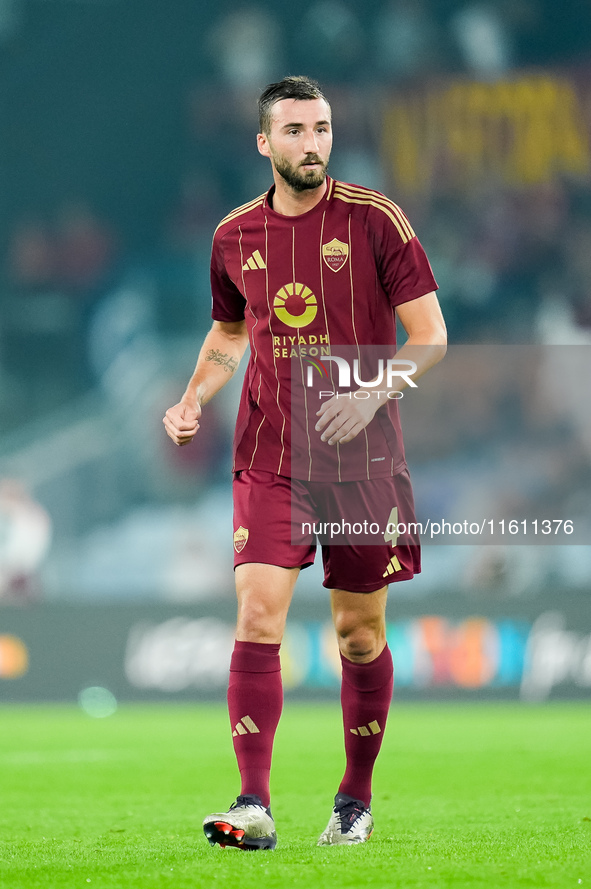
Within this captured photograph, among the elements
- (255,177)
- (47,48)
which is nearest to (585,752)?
(255,177)

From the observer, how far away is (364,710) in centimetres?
366

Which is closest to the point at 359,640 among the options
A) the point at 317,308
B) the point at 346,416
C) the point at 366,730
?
the point at 366,730

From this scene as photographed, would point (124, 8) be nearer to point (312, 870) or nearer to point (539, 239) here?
point (539, 239)

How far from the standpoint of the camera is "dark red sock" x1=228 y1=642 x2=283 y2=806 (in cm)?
330

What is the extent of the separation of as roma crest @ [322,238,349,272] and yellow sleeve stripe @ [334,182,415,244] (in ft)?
0.48

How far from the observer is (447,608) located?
9.59m

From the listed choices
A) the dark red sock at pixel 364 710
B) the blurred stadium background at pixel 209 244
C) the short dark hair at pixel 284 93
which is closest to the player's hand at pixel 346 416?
the dark red sock at pixel 364 710

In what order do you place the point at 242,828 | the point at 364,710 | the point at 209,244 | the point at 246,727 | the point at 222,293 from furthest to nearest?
the point at 209,244
the point at 222,293
the point at 364,710
the point at 246,727
the point at 242,828

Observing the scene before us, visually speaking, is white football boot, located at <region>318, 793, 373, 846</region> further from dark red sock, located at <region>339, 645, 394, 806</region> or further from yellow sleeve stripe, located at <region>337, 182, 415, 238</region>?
→ yellow sleeve stripe, located at <region>337, 182, 415, 238</region>

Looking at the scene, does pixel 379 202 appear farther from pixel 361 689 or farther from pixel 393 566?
pixel 361 689

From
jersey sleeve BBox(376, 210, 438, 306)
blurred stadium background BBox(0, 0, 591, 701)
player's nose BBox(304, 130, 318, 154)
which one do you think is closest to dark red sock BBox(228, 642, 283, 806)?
jersey sleeve BBox(376, 210, 438, 306)

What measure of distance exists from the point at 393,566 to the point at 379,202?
3.37ft

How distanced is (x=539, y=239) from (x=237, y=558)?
13369mm

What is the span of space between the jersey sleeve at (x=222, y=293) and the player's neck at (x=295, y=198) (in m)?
0.22
